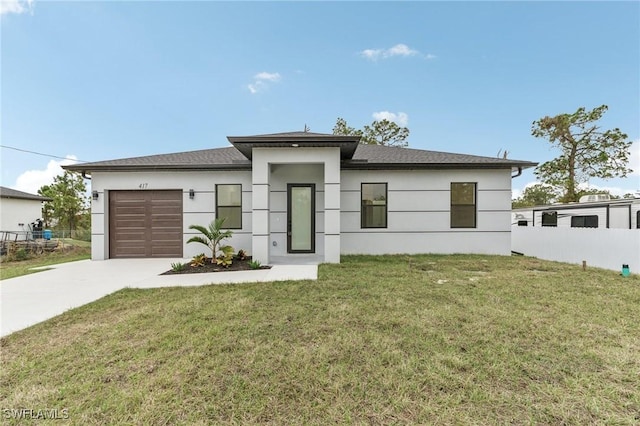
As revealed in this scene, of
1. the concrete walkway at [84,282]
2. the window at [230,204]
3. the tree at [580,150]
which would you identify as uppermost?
the tree at [580,150]

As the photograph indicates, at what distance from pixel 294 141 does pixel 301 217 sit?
2822 mm

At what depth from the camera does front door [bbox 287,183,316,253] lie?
8.93m

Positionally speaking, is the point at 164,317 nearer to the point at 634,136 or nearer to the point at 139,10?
the point at 139,10

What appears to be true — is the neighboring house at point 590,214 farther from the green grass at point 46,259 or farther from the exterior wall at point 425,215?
the green grass at point 46,259

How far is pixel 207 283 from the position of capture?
5.64 metres

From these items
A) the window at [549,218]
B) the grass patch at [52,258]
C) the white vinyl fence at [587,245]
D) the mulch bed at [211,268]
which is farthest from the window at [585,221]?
the grass patch at [52,258]

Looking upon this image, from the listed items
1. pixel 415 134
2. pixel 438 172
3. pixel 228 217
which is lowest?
pixel 228 217

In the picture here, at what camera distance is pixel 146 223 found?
29.3ft

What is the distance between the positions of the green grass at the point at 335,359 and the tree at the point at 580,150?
58.6 feet

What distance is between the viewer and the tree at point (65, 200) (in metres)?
20.3

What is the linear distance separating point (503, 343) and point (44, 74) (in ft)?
68.3

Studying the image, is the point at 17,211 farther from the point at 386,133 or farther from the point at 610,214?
→ the point at 610,214

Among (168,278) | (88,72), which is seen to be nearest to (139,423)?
(168,278)

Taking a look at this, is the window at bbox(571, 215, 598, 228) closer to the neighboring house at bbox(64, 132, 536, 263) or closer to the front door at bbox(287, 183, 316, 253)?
the neighboring house at bbox(64, 132, 536, 263)
